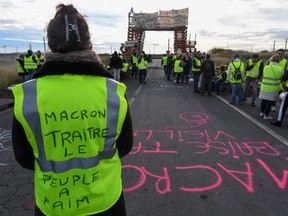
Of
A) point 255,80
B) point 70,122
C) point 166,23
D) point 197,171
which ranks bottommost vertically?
point 197,171

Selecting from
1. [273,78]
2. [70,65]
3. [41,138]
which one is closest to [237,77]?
[273,78]

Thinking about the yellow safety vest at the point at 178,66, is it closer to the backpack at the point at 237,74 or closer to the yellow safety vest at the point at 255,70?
the backpack at the point at 237,74

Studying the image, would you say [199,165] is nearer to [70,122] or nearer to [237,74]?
[70,122]

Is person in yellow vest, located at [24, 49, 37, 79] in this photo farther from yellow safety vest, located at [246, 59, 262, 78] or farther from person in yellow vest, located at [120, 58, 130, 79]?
yellow safety vest, located at [246, 59, 262, 78]

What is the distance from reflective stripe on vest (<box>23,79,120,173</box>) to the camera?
1.36 meters

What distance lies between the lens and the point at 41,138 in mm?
1417

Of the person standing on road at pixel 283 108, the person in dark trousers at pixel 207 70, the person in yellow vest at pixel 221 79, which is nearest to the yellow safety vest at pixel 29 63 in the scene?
the person in dark trousers at pixel 207 70

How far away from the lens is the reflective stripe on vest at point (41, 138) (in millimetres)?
1364

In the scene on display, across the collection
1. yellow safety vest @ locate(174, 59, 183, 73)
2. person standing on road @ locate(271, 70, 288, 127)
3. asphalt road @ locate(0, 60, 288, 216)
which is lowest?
asphalt road @ locate(0, 60, 288, 216)

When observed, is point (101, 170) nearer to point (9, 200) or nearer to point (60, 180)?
point (60, 180)

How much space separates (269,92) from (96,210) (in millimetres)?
6867

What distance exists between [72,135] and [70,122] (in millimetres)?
76

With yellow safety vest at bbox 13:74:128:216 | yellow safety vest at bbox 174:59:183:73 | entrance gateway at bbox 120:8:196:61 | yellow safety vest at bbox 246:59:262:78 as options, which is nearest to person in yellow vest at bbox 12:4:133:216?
yellow safety vest at bbox 13:74:128:216

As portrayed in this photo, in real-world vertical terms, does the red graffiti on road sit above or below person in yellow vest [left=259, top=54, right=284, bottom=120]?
below
